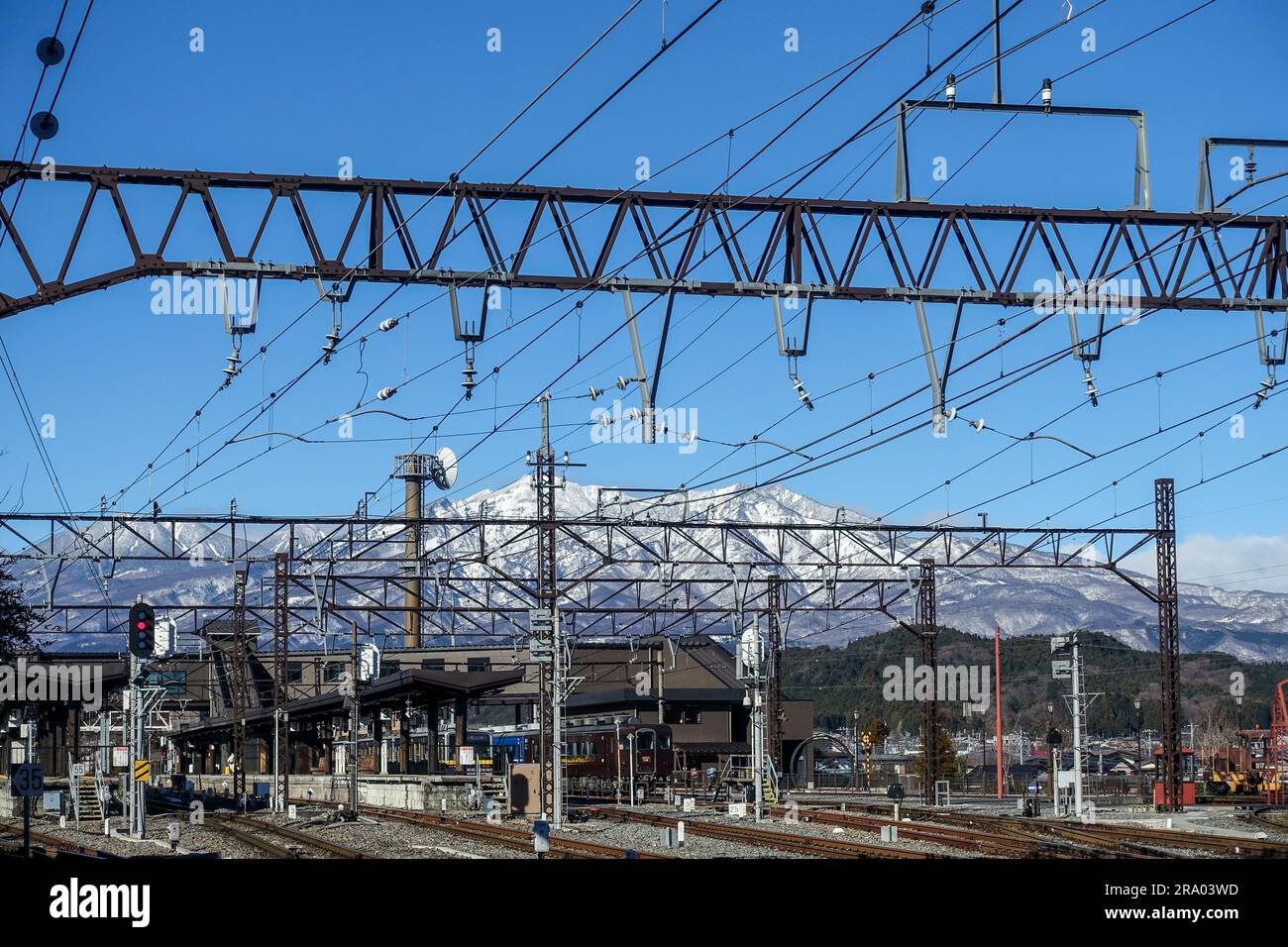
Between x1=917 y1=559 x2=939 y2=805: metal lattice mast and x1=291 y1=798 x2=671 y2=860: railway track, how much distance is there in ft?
52.9

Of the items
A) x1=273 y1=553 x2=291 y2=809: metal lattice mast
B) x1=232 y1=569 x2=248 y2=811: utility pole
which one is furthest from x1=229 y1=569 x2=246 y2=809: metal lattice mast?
x1=273 y1=553 x2=291 y2=809: metal lattice mast

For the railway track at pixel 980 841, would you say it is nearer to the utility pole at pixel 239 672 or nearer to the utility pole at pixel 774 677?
the utility pole at pixel 774 677

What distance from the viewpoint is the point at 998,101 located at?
864 inches

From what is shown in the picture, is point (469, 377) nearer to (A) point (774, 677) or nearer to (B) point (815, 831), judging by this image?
(B) point (815, 831)

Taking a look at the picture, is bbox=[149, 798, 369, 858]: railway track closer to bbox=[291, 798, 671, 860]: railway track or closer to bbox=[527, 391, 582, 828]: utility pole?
bbox=[291, 798, 671, 860]: railway track

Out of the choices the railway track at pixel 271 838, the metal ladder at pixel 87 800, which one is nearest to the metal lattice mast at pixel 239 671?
the metal ladder at pixel 87 800

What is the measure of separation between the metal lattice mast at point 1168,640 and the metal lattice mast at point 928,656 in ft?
24.0

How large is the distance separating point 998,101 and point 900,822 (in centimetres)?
2531

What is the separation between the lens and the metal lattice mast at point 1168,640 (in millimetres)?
52156

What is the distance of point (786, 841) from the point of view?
33812 mm
